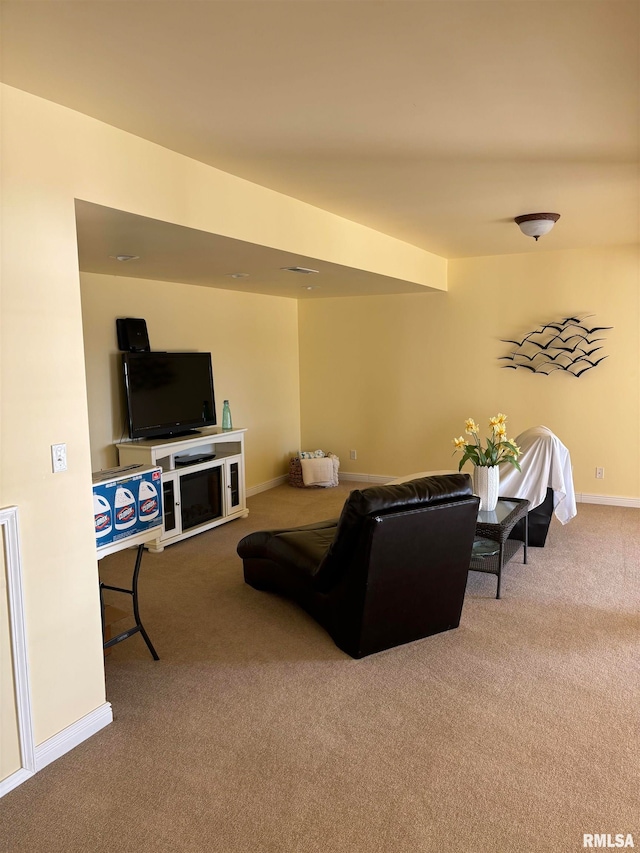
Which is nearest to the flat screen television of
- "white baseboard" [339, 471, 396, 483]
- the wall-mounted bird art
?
"white baseboard" [339, 471, 396, 483]

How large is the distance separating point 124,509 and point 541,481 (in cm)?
308

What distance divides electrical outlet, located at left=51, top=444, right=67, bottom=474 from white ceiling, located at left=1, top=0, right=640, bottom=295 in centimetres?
107

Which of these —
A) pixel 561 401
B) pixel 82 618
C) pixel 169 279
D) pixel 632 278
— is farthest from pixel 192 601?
pixel 632 278

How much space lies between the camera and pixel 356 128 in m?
2.61

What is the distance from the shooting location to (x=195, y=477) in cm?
523

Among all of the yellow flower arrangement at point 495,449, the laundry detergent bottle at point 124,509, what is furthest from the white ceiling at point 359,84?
the yellow flower arrangement at point 495,449

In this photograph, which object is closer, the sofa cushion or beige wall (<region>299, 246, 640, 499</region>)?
the sofa cushion

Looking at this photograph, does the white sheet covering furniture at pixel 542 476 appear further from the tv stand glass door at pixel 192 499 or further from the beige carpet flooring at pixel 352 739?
the tv stand glass door at pixel 192 499

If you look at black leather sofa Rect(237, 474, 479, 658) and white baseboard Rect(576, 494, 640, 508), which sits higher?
black leather sofa Rect(237, 474, 479, 658)

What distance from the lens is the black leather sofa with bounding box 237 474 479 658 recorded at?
297 centimetres

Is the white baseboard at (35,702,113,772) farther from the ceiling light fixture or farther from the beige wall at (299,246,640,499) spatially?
the beige wall at (299,246,640,499)

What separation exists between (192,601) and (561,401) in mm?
4177

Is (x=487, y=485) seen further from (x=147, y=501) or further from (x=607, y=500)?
(x=607, y=500)

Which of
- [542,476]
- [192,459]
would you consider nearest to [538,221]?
[542,476]
